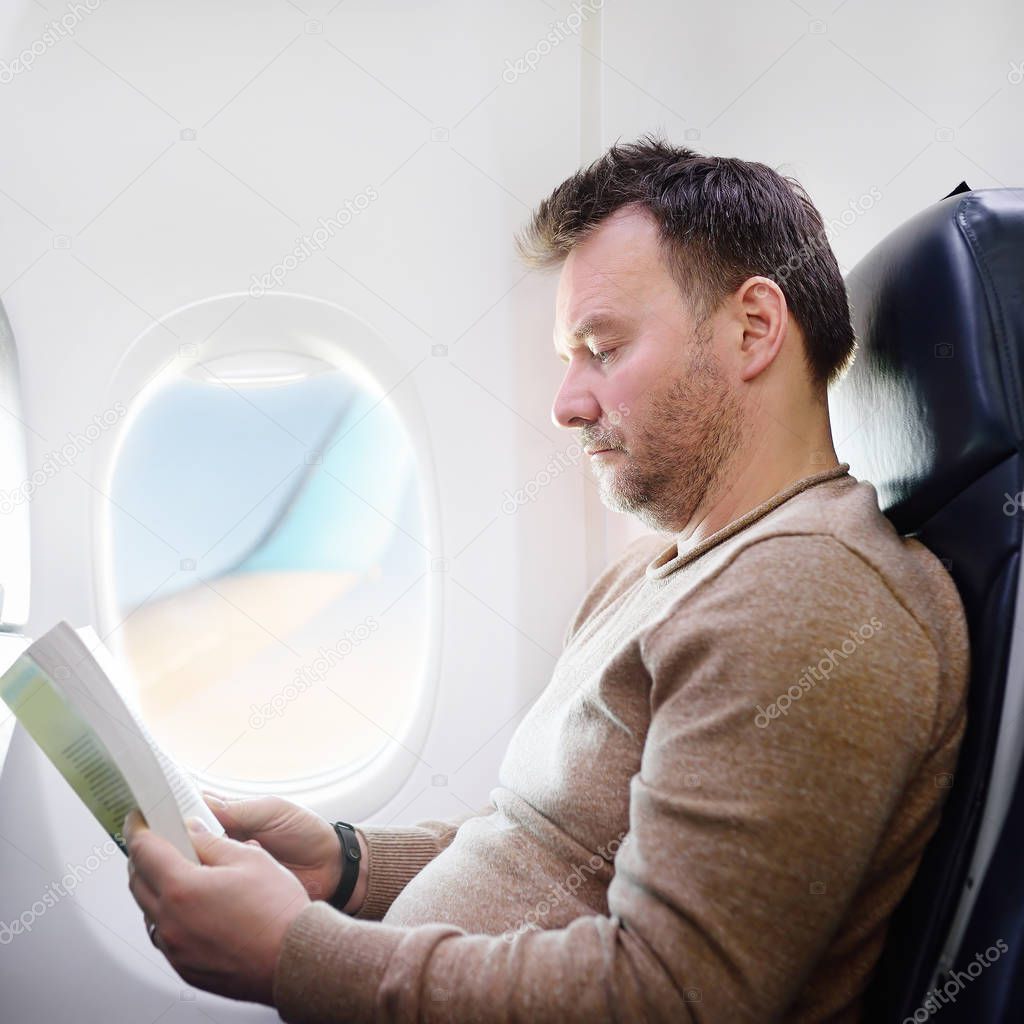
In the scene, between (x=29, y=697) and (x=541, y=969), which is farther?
(x=29, y=697)

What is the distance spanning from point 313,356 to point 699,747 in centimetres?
135

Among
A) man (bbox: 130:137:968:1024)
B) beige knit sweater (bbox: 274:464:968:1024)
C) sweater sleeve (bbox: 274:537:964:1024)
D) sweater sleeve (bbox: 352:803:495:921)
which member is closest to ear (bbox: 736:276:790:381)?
man (bbox: 130:137:968:1024)

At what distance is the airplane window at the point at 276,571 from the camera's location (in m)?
1.81

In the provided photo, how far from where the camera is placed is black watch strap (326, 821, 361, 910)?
129 cm

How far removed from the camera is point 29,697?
0.92 metres

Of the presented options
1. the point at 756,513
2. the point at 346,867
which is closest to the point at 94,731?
the point at 346,867

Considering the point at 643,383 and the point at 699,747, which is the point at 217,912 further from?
the point at 643,383

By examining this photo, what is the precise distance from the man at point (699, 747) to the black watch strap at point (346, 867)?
226 millimetres

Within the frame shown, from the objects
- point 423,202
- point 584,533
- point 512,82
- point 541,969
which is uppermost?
point 512,82

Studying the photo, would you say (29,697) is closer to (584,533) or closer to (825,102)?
(584,533)

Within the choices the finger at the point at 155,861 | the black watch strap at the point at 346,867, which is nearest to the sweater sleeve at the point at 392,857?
the black watch strap at the point at 346,867

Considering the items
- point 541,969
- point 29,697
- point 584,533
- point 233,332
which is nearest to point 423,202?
point 233,332

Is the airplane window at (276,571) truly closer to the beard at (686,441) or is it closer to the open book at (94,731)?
the beard at (686,441)

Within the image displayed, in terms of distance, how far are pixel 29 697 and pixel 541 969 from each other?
23.7 inches
